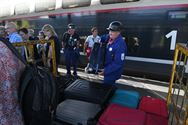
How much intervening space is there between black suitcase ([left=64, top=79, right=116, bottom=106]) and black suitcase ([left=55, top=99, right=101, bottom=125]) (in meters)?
0.06

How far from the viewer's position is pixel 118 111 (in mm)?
2090

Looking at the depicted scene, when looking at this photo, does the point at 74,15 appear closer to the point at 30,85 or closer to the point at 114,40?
the point at 114,40

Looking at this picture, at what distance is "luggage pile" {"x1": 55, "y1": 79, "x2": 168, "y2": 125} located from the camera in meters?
2.00

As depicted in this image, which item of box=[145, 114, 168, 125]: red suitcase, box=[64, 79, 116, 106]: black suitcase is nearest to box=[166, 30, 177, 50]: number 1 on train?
box=[64, 79, 116, 106]: black suitcase

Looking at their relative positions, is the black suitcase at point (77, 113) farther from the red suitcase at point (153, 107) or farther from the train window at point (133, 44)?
the train window at point (133, 44)

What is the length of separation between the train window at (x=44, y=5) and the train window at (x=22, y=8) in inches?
26.2

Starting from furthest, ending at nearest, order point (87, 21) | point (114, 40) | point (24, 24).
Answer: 1. point (24, 24)
2. point (87, 21)
3. point (114, 40)

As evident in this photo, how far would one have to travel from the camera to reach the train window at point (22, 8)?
28.7 feet

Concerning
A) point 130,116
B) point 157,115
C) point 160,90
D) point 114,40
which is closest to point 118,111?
point 130,116

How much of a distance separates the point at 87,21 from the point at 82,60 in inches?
49.7

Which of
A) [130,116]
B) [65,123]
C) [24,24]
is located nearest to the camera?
[130,116]

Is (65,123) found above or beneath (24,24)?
beneath

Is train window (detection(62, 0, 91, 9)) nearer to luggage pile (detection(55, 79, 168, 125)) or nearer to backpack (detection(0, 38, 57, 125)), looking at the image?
luggage pile (detection(55, 79, 168, 125))

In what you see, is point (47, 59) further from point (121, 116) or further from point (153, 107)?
point (121, 116)
